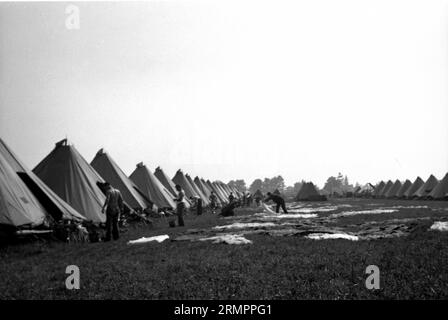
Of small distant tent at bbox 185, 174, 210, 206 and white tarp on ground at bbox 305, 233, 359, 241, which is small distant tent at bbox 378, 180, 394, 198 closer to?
small distant tent at bbox 185, 174, 210, 206

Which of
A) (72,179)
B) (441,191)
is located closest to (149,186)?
(72,179)

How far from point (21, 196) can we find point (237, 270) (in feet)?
30.3

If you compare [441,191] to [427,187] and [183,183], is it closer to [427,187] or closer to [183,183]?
[427,187]

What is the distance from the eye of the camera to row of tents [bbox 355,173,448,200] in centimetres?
4351

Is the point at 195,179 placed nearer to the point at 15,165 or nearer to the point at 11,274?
the point at 15,165

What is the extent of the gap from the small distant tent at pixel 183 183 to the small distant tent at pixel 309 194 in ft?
71.6

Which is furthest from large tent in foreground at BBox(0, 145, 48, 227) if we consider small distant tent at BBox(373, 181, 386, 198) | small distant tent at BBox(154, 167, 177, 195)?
small distant tent at BBox(373, 181, 386, 198)

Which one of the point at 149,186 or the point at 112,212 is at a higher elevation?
the point at 149,186

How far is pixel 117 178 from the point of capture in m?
22.6

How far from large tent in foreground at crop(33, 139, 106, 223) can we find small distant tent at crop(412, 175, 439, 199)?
1870 inches

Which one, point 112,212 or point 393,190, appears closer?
point 112,212

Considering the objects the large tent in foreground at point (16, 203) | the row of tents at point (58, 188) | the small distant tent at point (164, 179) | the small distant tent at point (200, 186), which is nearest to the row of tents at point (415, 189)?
the small distant tent at point (200, 186)

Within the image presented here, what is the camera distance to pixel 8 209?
35.9 ft
